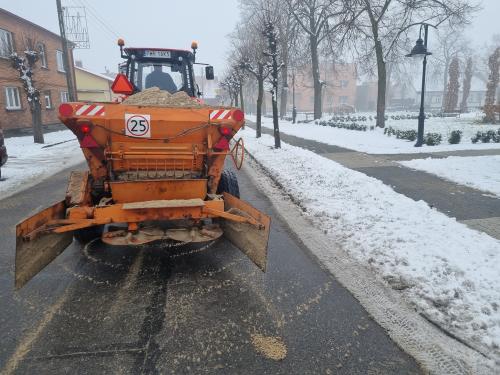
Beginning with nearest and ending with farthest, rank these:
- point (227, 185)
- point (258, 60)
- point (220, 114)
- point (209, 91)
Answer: point (220, 114), point (227, 185), point (258, 60), point (209, 91)

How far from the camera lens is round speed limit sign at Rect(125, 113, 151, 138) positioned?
3.94 m

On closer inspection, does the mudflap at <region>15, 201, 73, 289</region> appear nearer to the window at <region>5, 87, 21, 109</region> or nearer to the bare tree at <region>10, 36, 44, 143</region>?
the bare tree at <region>10, 36, 44, 143</region>

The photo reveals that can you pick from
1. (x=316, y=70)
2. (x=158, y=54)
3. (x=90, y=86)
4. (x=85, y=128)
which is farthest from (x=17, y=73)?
Answer: (x=316, y=70)

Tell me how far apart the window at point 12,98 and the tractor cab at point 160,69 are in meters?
17.2

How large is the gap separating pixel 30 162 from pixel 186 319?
1173cm

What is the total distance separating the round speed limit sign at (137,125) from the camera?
12.9 feet

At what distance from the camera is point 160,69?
6.87 metres

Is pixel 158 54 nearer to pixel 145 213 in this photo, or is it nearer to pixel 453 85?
pixel 145 213

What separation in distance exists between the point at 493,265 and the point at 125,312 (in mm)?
3687

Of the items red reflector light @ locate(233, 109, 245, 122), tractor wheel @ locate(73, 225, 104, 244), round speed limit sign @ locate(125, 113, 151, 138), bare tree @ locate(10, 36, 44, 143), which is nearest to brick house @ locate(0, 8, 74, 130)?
bare tree @ locate(10, 36, 44, 143)

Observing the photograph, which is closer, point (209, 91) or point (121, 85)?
point (121, 85)

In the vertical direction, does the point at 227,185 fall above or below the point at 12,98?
below

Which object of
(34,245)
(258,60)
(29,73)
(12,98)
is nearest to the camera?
(34,245)

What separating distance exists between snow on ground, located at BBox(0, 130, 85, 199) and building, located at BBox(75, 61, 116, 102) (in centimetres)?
1791
